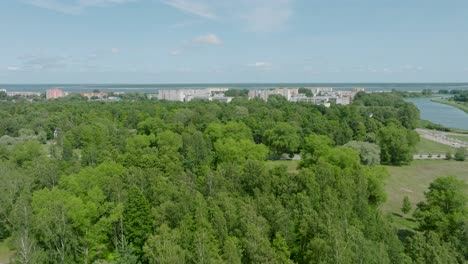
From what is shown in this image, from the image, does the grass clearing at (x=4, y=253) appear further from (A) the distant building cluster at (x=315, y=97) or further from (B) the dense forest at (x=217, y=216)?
(A) the distant building cluster at (x=315, y=97)

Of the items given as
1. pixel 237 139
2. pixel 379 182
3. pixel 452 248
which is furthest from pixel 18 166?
pixel 452 248

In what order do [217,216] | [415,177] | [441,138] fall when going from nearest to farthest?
[217,216] < [415,177] < [441,138]

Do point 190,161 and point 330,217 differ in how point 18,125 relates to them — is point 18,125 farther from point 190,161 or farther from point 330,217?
point 330,217

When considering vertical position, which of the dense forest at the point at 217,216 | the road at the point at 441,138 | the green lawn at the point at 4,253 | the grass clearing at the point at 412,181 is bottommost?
the green lawn at the point at 4,253

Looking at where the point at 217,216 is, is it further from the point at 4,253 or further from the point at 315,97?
the point at 315,97

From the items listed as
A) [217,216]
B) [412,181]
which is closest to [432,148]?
[412,181]

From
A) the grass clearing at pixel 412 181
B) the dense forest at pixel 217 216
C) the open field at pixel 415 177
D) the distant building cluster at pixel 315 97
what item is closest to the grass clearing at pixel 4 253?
the dense forest at pixel 217 216
